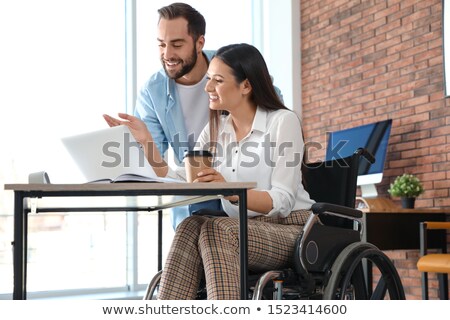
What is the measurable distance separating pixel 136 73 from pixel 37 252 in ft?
5.29

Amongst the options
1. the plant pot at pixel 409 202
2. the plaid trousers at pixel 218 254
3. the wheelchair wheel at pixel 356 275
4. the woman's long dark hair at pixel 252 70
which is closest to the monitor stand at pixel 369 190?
the plant pot at pixel 409 202

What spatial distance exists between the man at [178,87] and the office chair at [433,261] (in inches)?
59.7

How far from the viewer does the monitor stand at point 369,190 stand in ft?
14.9

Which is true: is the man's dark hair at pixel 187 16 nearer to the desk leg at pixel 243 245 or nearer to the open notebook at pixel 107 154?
the open notebook at pixel 107 154

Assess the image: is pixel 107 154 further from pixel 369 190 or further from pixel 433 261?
pixel 369 190

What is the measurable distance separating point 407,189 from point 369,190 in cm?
40

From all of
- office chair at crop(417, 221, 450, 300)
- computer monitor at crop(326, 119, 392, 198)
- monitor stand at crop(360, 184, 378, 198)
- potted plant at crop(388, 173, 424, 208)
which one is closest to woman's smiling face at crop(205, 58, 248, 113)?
office chair at crop(417, 221, 450, 300)

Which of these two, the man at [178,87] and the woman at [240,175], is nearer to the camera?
the woman at [240,175]

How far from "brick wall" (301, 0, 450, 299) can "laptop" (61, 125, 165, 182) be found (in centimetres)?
301

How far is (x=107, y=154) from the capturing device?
5.53ft

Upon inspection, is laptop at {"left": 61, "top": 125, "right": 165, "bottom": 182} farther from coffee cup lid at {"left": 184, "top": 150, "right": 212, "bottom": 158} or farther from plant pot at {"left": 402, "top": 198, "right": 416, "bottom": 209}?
plant pot at {"left": 402, "top": 198, "right": 416, "bottom": 209}

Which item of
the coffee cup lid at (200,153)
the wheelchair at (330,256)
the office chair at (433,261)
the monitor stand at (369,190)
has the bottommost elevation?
the office chair at (433,261)

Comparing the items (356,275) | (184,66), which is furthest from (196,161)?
(184,66)

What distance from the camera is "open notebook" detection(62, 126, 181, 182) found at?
66.1 inches
